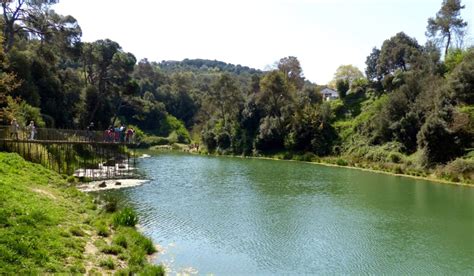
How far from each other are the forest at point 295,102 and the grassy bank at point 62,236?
11680 millimetres

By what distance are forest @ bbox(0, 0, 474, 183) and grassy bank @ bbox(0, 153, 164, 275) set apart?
11680mm

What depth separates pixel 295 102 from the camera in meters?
77.2

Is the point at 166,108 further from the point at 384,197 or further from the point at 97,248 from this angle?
the point at 97,248

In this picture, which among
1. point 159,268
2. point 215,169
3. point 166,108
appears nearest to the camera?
point 159,268

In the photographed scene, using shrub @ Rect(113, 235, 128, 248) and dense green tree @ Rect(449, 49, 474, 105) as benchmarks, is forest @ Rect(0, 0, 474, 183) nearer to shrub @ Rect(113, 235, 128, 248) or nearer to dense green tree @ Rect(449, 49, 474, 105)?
dense green tree @ Rect(449, 49, 474, 105)

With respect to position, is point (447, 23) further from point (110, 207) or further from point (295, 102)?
point (110, 207)

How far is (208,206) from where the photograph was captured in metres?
28.2

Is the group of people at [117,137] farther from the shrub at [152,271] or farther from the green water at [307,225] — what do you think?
the shrub at [152,271]

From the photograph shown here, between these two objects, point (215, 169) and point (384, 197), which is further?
point (215, 169)

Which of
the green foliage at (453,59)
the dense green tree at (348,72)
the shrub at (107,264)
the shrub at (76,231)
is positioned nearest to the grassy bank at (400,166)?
the green foliage at (453,59)

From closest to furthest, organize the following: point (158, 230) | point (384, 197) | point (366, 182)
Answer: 1. point (158, 230)
2. point (384, 197)
3. point (366, 182)

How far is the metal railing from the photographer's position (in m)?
30.6

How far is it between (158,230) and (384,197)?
67.4 ft

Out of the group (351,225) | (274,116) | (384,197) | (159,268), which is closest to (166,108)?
(274,116)
